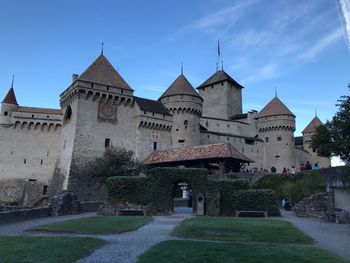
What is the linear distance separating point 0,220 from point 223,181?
13.4 meters

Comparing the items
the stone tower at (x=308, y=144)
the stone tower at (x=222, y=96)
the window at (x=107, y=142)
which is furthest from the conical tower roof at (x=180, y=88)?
the stone tower at (x=308, y=144)

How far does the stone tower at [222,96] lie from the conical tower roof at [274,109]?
17.6 ft

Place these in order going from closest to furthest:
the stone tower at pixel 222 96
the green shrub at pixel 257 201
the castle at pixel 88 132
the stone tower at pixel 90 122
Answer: the green shrub at pixel 257 201 < the stone tower at pixel 90 122 < the castle at pixel 88 132 < the stone tower at pixel 222 96

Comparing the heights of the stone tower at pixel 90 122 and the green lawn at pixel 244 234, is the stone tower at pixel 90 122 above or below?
above

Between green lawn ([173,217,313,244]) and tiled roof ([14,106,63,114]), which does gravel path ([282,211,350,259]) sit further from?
tiled roof ([14,106,63,114])

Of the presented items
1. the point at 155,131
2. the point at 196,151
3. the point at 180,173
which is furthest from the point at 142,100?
the point at 180,173

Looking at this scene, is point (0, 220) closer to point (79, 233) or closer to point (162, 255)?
A: point (79, 233)

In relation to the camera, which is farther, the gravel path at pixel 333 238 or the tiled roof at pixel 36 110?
the tiled roof at pixel 36 110

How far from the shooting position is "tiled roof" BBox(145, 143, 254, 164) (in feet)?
108

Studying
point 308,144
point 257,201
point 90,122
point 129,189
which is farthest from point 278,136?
point 129,189

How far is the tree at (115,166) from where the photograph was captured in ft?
114

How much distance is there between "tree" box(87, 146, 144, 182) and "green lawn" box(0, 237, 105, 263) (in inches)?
899

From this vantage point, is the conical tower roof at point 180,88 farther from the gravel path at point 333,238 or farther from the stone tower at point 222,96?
the gravel path at point 333,238

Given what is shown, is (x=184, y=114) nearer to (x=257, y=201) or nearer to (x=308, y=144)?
(x=257, y=201)
